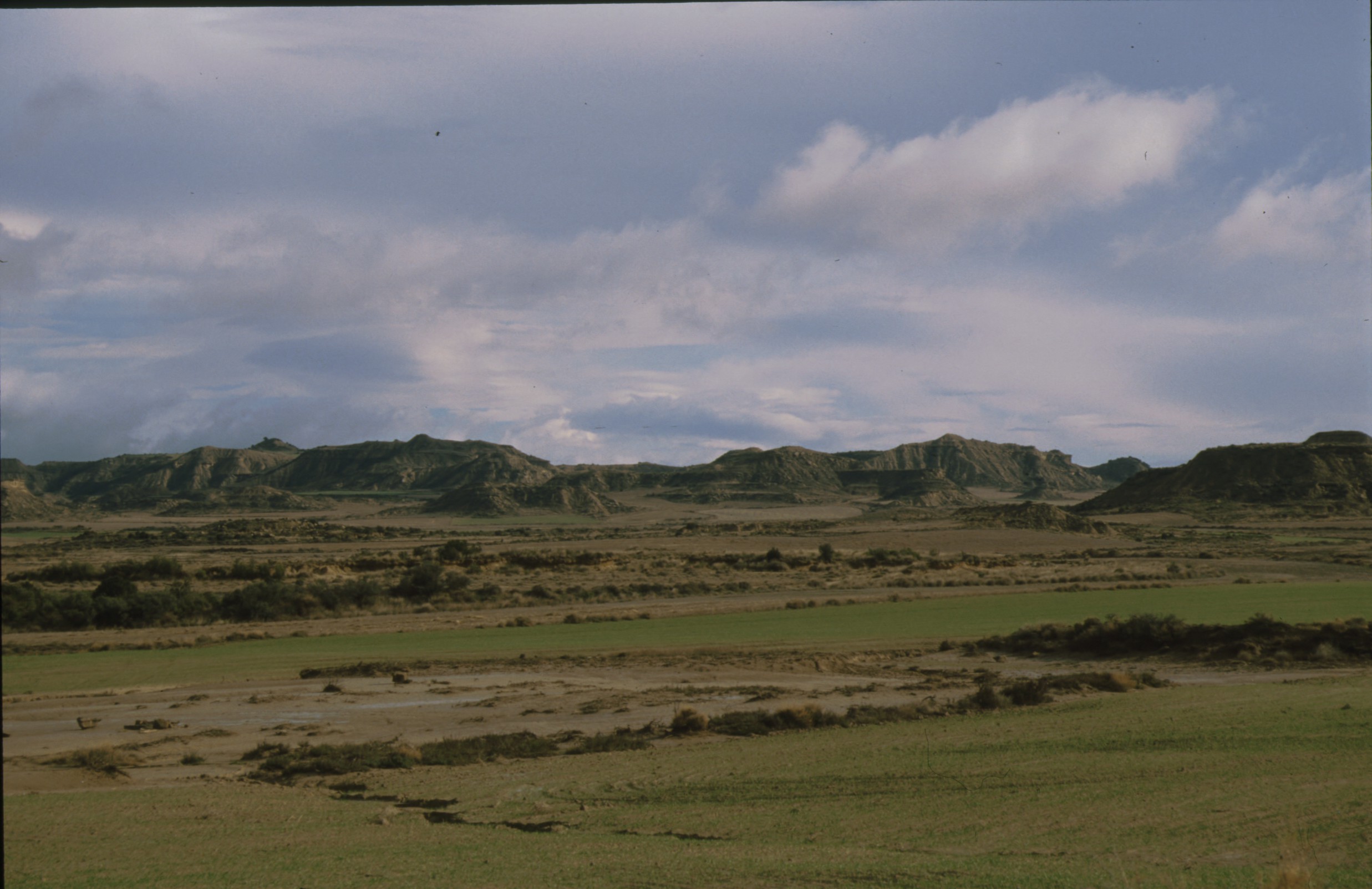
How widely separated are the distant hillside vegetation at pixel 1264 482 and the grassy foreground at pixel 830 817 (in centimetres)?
15136

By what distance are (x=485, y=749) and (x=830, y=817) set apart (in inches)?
283

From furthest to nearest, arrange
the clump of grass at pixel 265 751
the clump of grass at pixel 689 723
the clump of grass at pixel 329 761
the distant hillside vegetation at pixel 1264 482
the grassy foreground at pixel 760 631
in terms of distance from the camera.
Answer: the distant hillside vegetation at pixel 1264 482 → the grassy foreground at pixel 760 631 → the clump of grass at pixel 689 723 → the clump of grass at pixel 265 751 → the clump of grass at pixel 329 761

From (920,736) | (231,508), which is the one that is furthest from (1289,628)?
(231,508)

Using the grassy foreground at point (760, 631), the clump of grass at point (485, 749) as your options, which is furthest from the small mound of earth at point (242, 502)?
the clump of grass at point (485, 749)

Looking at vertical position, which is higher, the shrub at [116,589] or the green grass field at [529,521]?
the shrub at [116,589]

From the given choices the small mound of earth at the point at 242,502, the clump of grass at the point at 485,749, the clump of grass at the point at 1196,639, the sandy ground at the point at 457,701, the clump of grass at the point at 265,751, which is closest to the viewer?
the clump of grass at the point at 485,749

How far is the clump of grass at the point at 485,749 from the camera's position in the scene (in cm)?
1515

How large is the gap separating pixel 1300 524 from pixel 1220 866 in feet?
451

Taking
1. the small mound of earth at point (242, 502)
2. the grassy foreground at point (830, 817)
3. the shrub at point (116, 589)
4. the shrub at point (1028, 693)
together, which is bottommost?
the shrub at point (116, 589)

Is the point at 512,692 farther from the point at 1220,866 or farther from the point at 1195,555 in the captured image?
the point at 1195,555

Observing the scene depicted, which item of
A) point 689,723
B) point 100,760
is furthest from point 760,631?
point 100,760

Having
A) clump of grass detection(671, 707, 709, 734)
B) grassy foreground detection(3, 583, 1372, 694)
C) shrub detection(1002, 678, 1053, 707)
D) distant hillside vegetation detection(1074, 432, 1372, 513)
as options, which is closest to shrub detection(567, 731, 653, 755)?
clump of grass detection(671, 707, 709, 734)

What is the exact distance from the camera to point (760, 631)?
3544 cm

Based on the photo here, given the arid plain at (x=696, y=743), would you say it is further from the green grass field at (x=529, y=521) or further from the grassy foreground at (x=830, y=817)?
the green grass field at (x=529, y=521)
